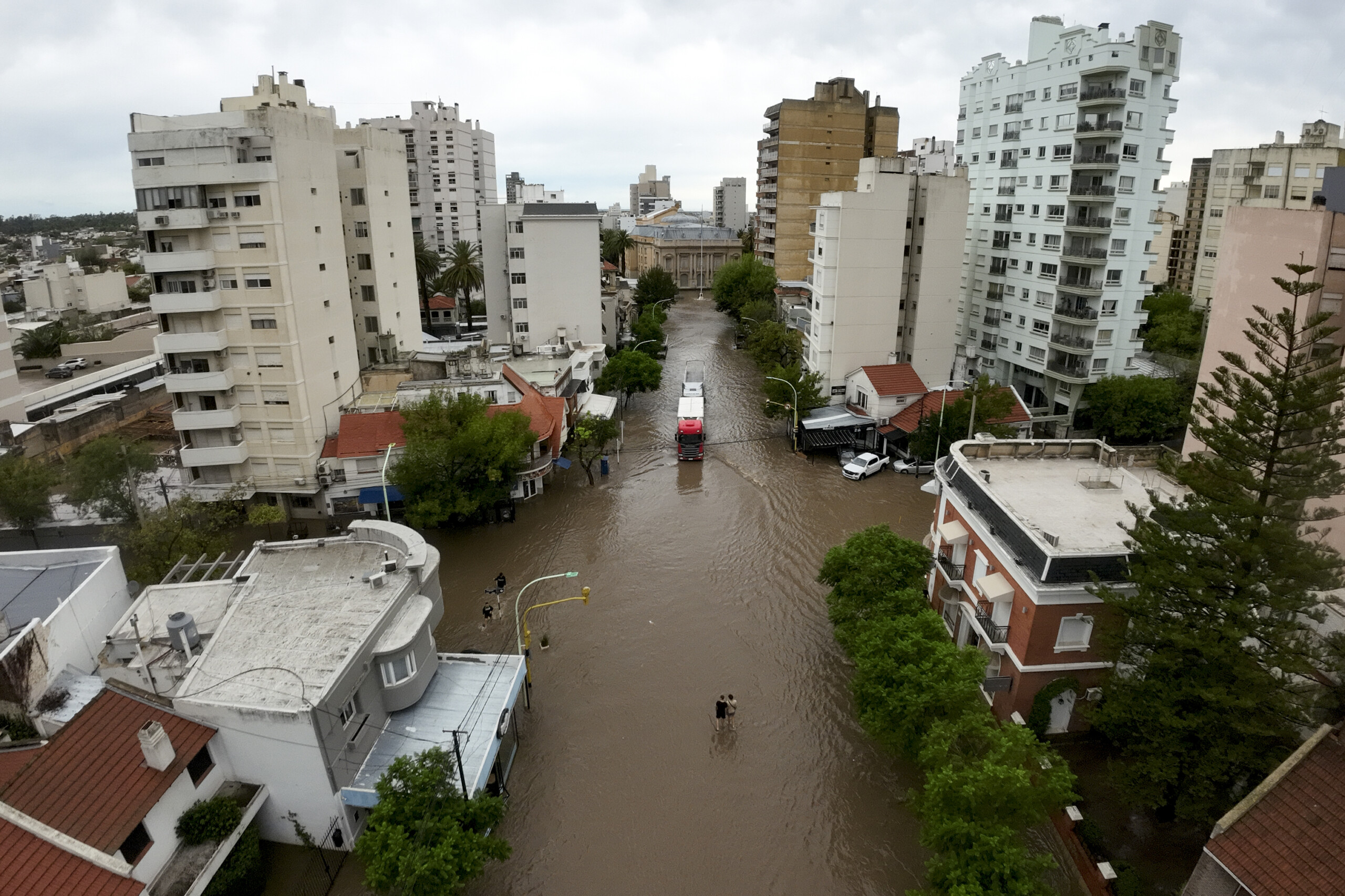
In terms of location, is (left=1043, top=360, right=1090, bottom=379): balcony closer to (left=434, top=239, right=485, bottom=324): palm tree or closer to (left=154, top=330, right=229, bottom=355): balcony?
(left=154, top=330, right=229, bottom=355): balcony

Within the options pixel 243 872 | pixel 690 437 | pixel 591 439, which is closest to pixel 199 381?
pixel 591 439

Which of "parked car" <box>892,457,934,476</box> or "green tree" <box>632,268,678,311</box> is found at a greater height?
"green tree" <box>632,268,678,311</box>

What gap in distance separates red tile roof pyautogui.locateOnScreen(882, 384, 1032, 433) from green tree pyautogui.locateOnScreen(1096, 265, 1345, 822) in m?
22.7

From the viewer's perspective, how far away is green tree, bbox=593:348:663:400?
1951 inches

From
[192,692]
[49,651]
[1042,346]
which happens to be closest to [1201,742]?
[192,692]

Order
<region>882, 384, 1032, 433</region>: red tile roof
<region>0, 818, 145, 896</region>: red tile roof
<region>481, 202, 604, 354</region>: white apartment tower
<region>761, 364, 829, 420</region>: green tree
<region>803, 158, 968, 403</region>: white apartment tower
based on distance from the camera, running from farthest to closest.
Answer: <region>481, 202, 604, 354</region>: white apartment tower < <region>761, 364, 829, 420</region>: green tree < <region>803, 158, 968, 403</region>: white apartment tower < <region>882, 384, 1032, 433</region>: red tile roof < <region>0, 818, 145, 896</region>: red tile roof

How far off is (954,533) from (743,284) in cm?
5883

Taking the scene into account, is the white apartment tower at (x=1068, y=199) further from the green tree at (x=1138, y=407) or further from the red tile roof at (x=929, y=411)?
the red tile roof at (x=929, y=411)

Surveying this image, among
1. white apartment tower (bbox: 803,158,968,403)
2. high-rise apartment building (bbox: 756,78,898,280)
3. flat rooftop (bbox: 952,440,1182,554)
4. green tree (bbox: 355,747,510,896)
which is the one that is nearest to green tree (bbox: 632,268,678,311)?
high-rise apartment building (bbox: 756,78,898,280)

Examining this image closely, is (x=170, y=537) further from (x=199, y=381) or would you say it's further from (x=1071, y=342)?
(x=1071, y=342)

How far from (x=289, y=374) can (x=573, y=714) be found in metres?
19.8

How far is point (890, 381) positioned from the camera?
141ft

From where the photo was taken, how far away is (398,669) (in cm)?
1895

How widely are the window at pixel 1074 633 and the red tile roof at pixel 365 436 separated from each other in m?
25.9
